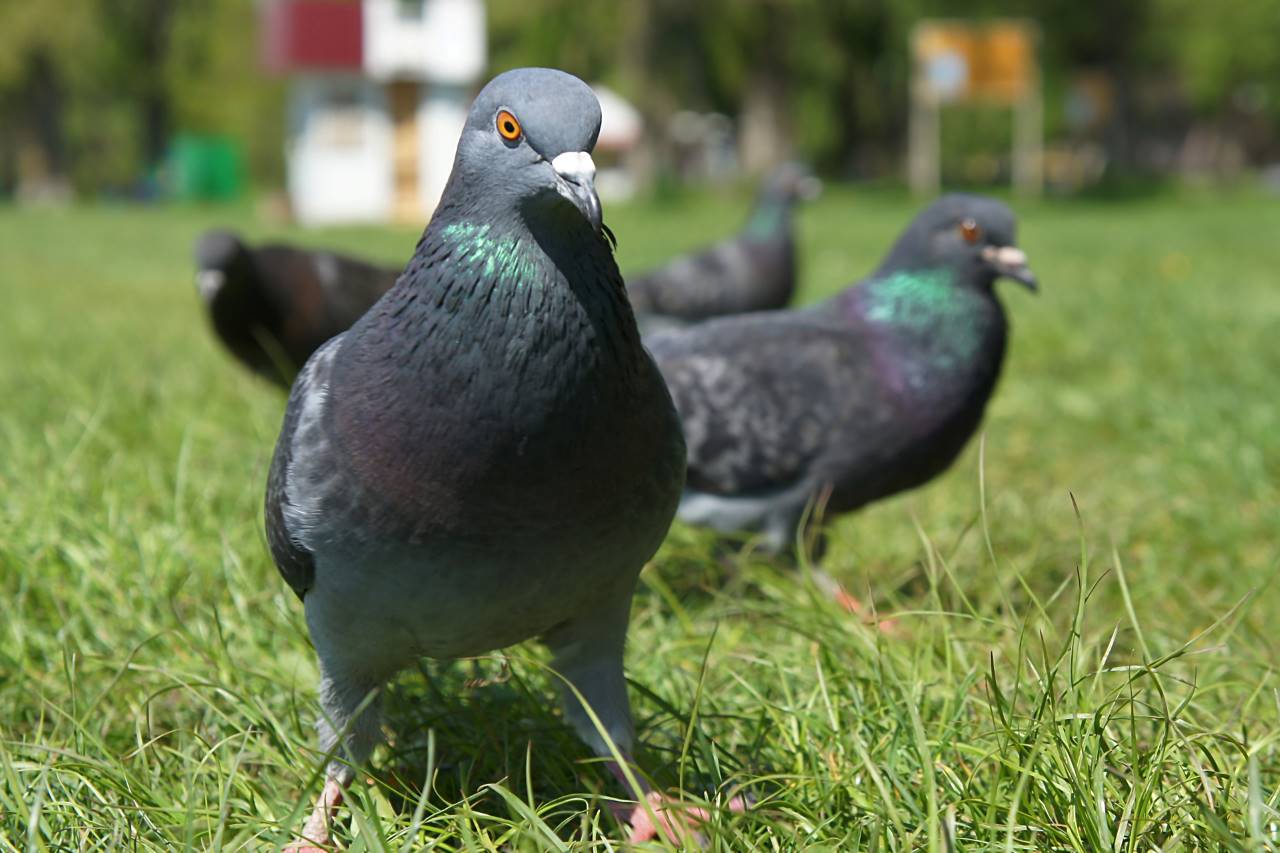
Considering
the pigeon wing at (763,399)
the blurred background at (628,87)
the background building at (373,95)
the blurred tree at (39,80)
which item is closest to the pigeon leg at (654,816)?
the pigeon wing at (763,399)

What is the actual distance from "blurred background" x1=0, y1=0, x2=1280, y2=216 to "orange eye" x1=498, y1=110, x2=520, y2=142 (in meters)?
19.6

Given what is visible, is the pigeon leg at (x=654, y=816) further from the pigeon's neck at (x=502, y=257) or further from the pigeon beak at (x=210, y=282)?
the pigeon beak at (x=210, y=282)

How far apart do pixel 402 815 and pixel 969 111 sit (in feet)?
114

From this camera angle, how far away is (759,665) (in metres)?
2.62

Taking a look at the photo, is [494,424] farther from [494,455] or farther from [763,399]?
[763,399]

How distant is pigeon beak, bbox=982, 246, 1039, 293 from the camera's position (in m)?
3.53

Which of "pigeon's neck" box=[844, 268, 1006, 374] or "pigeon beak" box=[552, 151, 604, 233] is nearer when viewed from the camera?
"pigeon beak" box=[552, 151, 604, 233]

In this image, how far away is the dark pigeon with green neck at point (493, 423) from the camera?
1.84 meters

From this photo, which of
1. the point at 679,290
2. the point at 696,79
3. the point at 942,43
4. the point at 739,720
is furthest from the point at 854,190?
the point at 739,720

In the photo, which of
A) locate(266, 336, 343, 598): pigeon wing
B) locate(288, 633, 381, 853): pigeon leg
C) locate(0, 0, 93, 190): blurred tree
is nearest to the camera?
locate(266, 336, 343, 598): pigeon wing

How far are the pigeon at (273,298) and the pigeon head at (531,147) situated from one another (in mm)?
3794

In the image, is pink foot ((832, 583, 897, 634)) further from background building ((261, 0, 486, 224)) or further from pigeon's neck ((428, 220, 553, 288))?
background building ((261, 0, 486, 224))

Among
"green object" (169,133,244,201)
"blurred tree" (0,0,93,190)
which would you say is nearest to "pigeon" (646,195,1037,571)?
"blurred tree" (0,0,93,190)

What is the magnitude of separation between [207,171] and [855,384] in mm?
39314
